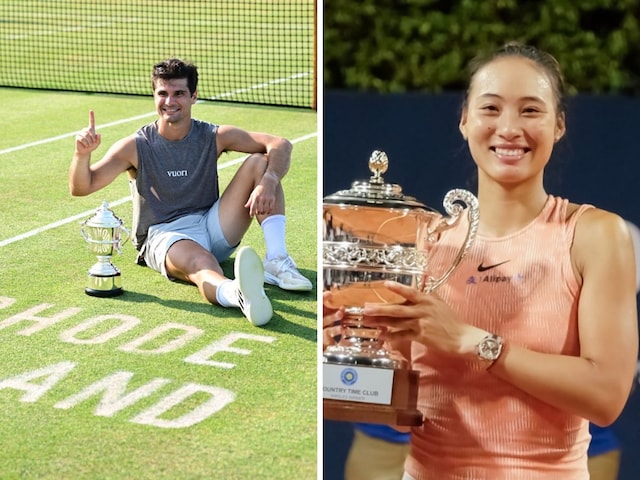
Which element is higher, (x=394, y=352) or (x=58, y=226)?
(x=394, y=352)

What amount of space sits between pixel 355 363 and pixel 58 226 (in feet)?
11.8

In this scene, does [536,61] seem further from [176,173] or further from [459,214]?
[176,173]

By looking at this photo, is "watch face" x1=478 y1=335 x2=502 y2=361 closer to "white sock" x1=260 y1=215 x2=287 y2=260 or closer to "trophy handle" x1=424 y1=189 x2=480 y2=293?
"trophy handle" x1=424 y1=189 x2=480 y2=293

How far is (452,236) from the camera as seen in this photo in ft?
8.27

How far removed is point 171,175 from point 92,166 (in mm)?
417

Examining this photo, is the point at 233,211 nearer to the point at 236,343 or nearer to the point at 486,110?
the point at 236,343

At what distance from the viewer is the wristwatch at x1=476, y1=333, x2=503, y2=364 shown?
2.47 metres

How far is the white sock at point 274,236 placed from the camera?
488cm

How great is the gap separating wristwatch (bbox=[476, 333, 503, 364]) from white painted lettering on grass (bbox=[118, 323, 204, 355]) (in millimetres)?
1864

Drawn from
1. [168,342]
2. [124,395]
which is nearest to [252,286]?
[168,342]

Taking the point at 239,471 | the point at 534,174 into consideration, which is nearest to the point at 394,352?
the point at 534,174

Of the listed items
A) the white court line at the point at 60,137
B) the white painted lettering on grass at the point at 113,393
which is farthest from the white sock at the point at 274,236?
the white court line at the point at 60,137

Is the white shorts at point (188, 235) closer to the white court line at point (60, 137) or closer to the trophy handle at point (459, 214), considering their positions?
the trophy handle at point (459, 214)

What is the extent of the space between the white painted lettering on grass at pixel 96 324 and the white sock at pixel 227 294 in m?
0.36
